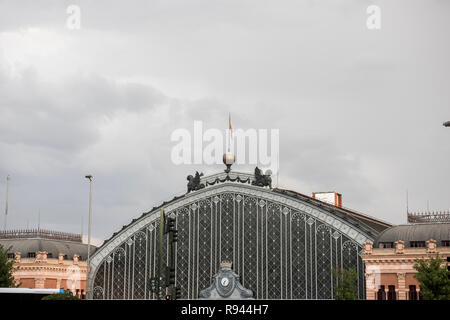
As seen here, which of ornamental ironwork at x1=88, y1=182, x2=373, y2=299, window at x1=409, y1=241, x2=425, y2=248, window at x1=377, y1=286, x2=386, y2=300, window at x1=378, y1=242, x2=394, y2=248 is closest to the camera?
window at x1=377, y1=286, x2=386, y2=300

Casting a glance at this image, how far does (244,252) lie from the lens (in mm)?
74688

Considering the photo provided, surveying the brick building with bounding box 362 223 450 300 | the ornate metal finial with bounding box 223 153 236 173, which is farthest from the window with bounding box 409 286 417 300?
the ornate metal finial with bounding box 223 153 236 173

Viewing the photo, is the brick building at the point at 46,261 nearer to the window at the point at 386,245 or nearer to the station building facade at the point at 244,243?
the station building facade at the point at 244,243

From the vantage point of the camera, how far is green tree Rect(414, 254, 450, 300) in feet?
194

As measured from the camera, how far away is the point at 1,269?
69375 millimetres

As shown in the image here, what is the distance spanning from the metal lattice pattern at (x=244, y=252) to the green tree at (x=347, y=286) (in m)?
2.53

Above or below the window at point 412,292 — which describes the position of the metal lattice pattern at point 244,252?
above

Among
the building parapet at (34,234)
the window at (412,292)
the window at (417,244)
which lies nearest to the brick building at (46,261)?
A: the building parapet at (34,234)

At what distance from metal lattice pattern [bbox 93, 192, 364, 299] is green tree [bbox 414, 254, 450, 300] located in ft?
31.2

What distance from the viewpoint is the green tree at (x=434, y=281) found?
194 feet

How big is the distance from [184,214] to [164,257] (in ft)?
18.7

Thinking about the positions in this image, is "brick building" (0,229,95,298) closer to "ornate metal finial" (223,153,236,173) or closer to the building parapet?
the building parapet

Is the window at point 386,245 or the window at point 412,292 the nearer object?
the window at point 412,292
